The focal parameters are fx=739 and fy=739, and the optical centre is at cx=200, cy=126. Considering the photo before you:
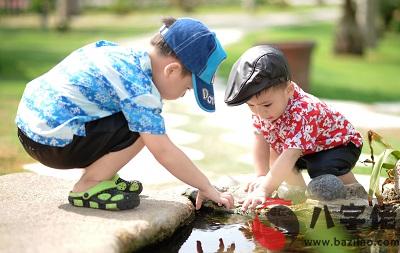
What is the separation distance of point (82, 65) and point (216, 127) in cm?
306

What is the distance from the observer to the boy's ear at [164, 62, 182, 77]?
3021mm

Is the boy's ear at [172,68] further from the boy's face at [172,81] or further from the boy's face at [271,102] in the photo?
the boy's face at [271,102]

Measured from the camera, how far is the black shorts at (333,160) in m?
3.42

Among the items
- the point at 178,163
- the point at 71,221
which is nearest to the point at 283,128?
the point at 178,163

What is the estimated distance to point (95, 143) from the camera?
9.78 ft

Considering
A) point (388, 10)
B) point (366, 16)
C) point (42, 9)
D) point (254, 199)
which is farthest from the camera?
point (42, 9)

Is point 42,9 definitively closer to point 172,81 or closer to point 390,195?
point 172,81

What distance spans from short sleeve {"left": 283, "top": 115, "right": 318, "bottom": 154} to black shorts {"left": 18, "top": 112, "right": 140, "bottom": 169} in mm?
742

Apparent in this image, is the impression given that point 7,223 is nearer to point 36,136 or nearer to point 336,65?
point 36,136

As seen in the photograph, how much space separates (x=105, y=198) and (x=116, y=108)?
0.37 meters

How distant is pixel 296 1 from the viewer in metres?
35.0

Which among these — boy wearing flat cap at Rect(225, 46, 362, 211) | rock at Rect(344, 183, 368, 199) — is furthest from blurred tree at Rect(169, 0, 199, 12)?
rock at Rect(344, 183, 368, 199)

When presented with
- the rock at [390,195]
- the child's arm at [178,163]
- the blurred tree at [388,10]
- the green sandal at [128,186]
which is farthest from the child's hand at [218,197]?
the blurred tree at [388,10]

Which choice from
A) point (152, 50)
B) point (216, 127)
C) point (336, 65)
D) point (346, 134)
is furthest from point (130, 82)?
point (336, 65)
